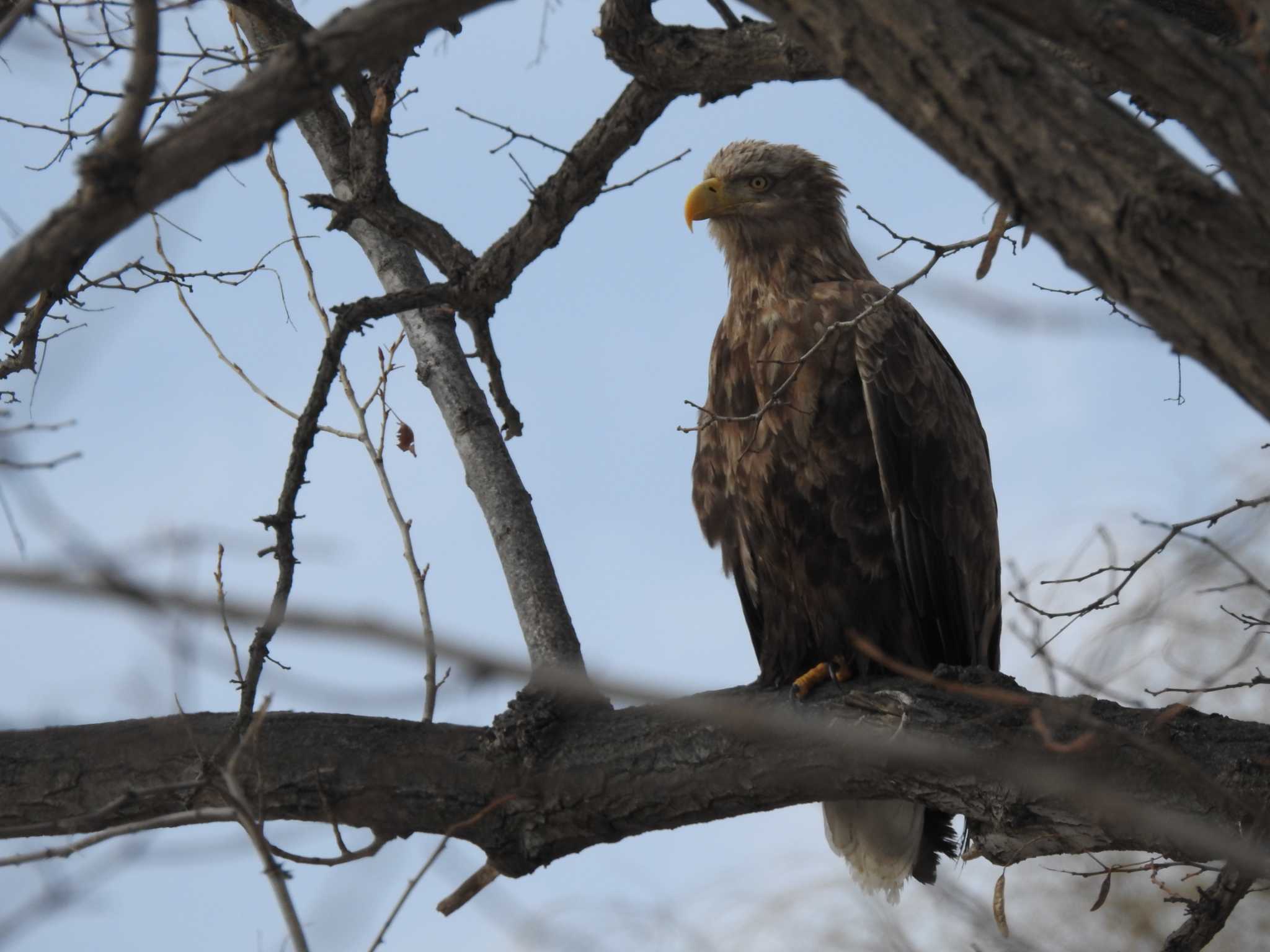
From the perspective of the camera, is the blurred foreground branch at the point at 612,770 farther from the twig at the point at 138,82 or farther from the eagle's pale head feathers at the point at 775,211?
the eagle's pale head feathers at the point at 775,211

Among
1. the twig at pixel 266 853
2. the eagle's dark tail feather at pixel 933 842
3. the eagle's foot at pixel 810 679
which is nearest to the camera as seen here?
the twig at pixel 266 853

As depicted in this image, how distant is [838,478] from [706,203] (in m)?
1.36

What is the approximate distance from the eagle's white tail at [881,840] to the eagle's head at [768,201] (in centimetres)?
216

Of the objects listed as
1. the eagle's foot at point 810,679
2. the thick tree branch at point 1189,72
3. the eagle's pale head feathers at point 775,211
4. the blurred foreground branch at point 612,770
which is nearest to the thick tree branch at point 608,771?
the blurred foreground branch at point 612,770

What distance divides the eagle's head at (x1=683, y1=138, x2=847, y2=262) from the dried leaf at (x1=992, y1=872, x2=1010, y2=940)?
2490mm

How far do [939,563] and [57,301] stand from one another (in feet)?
10.1

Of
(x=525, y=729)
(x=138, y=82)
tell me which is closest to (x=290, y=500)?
(x=525, y=729)

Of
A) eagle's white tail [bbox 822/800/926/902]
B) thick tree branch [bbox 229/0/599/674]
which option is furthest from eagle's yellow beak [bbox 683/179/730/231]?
eagle's white tail [bbox 822/800/926/902]

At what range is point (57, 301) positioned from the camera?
14.1 ft

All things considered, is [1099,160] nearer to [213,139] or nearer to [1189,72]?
[1189,72]

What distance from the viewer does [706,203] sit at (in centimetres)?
526

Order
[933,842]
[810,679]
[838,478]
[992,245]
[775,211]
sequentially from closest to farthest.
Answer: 1. [992,245]
2. [810,679]
3. [838,478]
4. [933,842]
5. [775,211]

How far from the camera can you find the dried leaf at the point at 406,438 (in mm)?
4582

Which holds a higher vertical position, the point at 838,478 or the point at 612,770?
the point at 838,478
